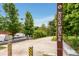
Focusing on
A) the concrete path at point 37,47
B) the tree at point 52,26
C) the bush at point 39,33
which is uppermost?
the tree at point 52,26

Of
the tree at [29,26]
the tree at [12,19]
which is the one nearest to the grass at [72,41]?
the tree at [29,26]

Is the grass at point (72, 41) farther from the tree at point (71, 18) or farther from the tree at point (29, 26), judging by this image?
the tree at point (29, 26)

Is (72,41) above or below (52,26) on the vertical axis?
below

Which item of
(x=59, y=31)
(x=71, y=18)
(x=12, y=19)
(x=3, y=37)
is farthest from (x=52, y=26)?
(x=3, y=37)

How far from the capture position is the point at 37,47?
3.39 meters

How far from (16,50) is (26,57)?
0.53 ft

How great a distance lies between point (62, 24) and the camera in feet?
10.9

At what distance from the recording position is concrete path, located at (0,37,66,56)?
335 cm

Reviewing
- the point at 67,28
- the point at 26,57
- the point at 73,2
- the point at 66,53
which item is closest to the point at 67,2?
the point at 73,2

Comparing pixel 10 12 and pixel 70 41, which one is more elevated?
pixel 10 12

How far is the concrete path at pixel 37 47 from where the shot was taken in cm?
335

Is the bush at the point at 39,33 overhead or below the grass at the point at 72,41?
overhead

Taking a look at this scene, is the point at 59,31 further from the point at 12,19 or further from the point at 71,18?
the point at 12,19

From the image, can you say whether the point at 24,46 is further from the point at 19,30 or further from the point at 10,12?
the point at 10,12
